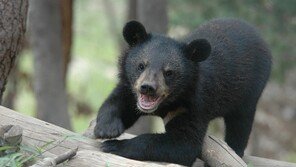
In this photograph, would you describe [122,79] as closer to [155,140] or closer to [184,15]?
[155,140]

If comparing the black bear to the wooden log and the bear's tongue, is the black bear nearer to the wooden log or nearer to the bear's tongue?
the bear's tongue

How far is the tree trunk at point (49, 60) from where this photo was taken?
32.3 feet

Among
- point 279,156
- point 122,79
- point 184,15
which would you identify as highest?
point 184,15

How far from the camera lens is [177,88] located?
632 centimetres

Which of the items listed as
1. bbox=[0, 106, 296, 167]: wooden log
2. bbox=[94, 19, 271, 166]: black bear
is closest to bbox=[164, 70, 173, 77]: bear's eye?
bbox=[94, 19, 271, 166]: black bear

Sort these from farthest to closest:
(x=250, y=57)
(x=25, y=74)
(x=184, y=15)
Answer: (x=25, y=74) < (x=184, y=15) < (x=250, y=57)

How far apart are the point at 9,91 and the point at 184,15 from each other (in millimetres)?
3751

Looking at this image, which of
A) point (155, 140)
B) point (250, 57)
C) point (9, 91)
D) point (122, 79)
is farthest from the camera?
point (9, 91)

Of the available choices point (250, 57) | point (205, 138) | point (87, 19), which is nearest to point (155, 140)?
point (205, 138)

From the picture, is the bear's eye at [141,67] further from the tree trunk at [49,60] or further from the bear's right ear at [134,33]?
the tree trunk at [49,60]

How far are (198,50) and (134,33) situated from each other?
63 cm

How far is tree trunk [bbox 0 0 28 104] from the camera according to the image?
21.3ft

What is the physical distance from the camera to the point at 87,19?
21.6 meters

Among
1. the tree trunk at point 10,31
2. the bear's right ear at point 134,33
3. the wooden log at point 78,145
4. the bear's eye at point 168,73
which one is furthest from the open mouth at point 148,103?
the tree trunk at point 10,31
